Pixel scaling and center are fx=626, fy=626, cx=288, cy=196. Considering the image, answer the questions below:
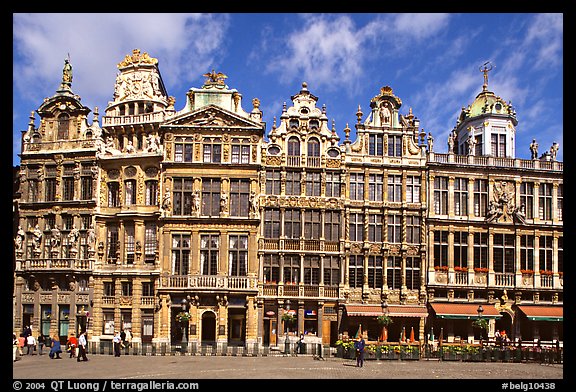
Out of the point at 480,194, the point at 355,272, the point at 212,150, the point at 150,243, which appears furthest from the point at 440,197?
the point at 150,243

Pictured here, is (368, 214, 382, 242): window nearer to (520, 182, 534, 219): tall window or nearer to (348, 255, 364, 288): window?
(348, 255, 364, 288): window

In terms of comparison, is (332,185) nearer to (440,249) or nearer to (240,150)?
(240,150)

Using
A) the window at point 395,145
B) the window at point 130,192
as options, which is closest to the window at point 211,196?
the window at point 130,192

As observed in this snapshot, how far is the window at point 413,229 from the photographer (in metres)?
43.6

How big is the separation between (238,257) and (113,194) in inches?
398

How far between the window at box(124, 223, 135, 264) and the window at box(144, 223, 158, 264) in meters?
0.93

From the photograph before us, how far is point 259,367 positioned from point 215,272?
13872 mm

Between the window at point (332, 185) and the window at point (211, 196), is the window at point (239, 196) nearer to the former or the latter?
the window at point (211, 196)

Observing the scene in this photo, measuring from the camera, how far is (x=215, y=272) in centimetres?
4219

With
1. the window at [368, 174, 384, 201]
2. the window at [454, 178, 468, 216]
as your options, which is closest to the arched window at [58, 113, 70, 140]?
the window at [368, 174, 384, 201]

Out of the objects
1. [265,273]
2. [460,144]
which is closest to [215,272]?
[265,273]

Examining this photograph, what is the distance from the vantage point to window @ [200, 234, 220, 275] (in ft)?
139

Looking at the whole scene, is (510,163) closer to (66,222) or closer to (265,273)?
(265,273)

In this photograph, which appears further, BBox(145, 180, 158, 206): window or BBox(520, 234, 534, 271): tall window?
BBox(520, 234, 534, 271): tall window
